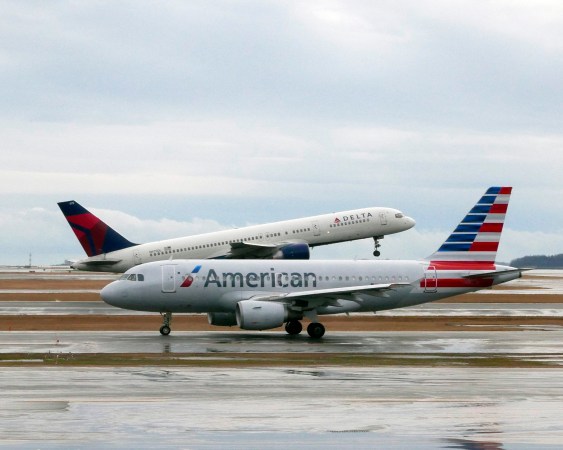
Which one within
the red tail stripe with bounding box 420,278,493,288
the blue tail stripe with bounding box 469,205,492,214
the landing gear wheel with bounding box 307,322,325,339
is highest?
the blue tail stripe with bounding box 469,205,492,214

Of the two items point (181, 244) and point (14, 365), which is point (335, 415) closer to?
point (14, 365)

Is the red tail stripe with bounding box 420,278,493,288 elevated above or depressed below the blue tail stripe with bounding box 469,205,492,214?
below

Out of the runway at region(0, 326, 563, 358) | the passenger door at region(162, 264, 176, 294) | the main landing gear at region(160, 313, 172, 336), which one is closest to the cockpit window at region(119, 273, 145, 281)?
the passenger door at region(162, 264, 176, 294)

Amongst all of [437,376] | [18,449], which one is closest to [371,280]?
[437,376]

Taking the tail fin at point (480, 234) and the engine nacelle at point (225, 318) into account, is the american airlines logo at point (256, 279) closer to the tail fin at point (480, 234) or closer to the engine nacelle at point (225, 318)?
the engine nacelle at point (225, 318)

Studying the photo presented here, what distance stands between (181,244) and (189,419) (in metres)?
56.1

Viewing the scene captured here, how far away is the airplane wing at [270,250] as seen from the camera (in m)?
73.4

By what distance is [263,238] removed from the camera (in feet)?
251

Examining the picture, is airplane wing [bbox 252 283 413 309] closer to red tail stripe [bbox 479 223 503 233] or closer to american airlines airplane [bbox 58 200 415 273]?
red tail stripe [bbox 479 223 503 233]

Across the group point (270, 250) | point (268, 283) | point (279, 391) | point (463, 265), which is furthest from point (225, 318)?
point (270, 250)

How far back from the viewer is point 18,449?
16703 mm

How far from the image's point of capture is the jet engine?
134 ft

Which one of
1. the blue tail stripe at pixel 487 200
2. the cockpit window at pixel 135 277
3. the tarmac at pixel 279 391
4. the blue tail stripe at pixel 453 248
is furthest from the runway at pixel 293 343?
the blue tail stripe at pixel 487 200

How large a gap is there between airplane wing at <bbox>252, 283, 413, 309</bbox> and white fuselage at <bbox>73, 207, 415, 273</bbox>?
104 ft
